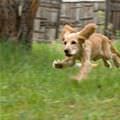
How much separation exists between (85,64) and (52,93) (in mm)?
1315

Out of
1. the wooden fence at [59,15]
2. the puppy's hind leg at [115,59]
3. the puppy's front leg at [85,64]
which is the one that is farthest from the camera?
the wooden fence at [59,15]

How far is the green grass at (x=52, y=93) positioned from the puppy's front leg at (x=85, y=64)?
0.29ft

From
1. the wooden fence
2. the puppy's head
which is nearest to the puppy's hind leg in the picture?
the puppy's head

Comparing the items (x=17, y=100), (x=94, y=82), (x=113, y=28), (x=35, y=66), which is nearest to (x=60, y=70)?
(x=35, y=66)

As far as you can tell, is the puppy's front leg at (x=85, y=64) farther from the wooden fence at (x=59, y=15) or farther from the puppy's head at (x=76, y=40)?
the wooden fence at (x=59, y=15)

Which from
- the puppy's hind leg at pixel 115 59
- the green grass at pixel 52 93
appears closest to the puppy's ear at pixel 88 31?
the green grass at pixel 52 93

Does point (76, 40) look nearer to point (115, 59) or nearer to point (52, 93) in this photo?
point (52, 93)

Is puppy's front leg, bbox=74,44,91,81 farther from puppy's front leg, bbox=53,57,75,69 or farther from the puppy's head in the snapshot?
puppy's front leg, bbox=53,57,75,69

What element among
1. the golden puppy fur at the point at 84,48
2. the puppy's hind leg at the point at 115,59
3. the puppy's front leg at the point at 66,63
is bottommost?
the puppy's hind leg at the point at 115,59

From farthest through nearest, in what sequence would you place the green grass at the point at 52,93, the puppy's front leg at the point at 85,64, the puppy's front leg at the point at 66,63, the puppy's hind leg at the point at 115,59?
the puppy's hind leg at the point at 115,59
the puppy's front leg at the point at 66,63
the puppy's front leg at the point at 85,64
the green grass at the point at 52,93

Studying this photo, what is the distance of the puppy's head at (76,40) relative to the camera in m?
6.56

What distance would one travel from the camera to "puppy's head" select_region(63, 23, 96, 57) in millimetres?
6559

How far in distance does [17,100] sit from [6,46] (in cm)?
278

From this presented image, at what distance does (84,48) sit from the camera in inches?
270
